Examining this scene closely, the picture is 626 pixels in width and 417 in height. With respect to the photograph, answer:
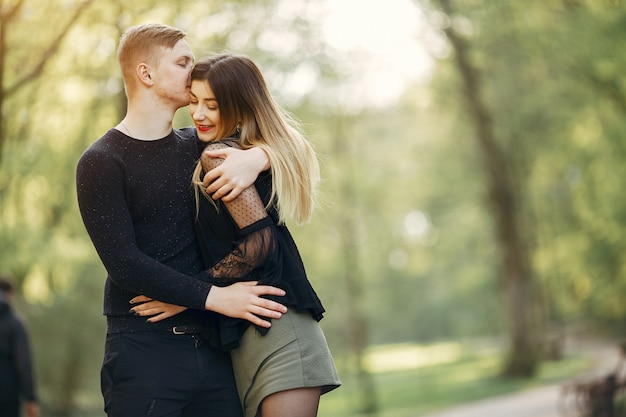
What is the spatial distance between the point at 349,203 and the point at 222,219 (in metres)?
20.2

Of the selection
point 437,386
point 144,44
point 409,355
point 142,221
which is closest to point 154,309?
point 142,221

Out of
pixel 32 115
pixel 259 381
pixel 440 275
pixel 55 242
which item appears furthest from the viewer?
pixel 440 275

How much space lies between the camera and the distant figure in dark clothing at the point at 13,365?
366 inches

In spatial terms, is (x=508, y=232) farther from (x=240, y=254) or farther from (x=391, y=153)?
(x=240, y=254)

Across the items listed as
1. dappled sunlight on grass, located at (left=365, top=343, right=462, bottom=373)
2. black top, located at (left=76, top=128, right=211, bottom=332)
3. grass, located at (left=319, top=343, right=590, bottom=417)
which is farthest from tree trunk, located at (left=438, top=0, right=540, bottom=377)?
dappled sunlight on grass, located at (left=365, top=343, right=462, bottom=373)

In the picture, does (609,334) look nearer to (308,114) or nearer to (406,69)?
(406,69)

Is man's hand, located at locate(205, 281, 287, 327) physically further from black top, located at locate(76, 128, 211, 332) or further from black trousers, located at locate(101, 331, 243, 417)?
black trousers, located at locate(101, 331, 243, 417)

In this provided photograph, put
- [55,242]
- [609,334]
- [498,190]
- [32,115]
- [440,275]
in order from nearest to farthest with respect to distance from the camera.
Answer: [55,242], [32,115], [498,190], [609,334], [440,275]

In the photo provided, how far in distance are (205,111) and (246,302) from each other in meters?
0.73

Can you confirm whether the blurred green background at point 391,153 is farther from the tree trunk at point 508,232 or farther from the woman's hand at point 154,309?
the woman's hand at point 154,309

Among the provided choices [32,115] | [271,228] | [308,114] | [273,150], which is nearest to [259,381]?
[271,228]

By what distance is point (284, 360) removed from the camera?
3391 mm

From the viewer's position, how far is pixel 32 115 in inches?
622

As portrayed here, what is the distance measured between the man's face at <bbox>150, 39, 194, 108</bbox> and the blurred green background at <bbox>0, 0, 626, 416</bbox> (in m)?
1.58
